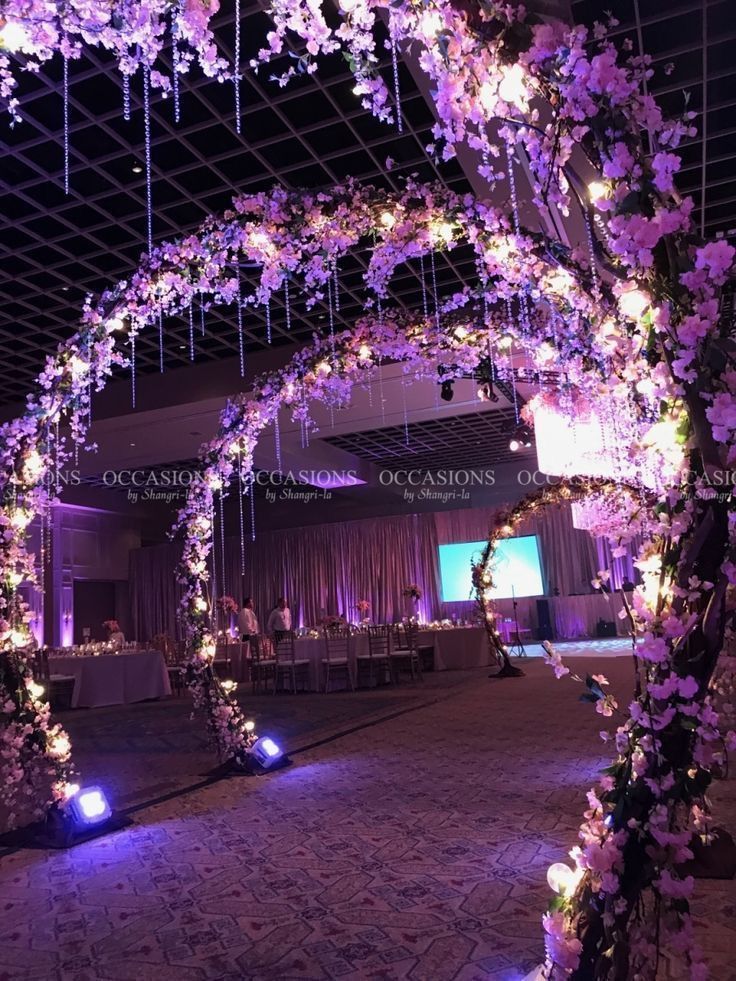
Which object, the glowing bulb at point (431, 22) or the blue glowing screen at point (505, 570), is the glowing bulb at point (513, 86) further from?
the blue glowing screen at point (505, 570)

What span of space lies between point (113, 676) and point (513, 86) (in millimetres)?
10197

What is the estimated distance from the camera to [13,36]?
230 cm

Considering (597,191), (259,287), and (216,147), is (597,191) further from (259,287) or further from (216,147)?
(216,147)

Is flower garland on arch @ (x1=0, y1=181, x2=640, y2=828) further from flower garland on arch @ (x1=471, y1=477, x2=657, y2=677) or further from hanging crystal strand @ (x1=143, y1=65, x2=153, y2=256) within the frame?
flower garland on arch @ (x1=471, y1=477, x2=657, y2=677)

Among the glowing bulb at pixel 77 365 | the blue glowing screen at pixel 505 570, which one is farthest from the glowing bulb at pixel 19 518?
the blue glowing screen at pixel 505 570

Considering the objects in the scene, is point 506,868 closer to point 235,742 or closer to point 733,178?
point 235,742

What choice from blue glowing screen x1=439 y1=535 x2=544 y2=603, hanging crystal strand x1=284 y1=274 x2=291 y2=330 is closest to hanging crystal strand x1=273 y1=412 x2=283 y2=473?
hanging crystal strand x1=284 y1=274 x2=291 y2=330

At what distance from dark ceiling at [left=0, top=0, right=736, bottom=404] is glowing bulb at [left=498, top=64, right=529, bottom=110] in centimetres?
219

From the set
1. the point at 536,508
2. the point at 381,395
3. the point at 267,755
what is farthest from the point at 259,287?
the point at 536,508

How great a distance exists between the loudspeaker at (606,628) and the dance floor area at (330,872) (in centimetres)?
1162

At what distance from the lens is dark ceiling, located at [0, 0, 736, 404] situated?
443cm

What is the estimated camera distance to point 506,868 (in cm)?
316

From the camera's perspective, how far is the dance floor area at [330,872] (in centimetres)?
249

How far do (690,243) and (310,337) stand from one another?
7.30 metres
